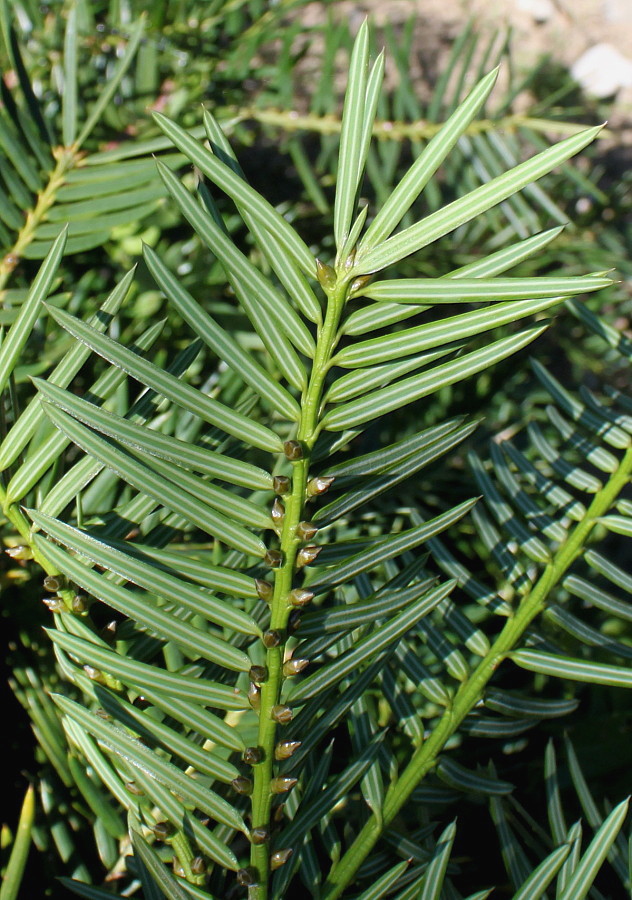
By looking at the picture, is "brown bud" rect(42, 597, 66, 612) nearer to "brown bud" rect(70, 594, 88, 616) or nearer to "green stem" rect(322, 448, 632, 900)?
"brown bud" rect(70, 594, 88, 616)

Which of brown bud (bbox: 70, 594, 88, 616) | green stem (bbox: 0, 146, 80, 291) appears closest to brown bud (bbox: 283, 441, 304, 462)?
brown bud (bbox: 70, 594, 88, 616)

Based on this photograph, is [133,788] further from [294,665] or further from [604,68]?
[604,68]

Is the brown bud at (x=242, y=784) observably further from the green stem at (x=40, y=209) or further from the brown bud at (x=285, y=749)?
the green stem at (x=40, y=209)

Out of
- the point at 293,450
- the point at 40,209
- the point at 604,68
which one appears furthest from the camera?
the point at 604,68

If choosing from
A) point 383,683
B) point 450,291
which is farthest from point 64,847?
point 450,291

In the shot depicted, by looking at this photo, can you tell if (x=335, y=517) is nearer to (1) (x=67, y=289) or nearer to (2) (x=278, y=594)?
(2) (x=278, y=594)

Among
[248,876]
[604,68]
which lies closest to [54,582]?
[248,876]
